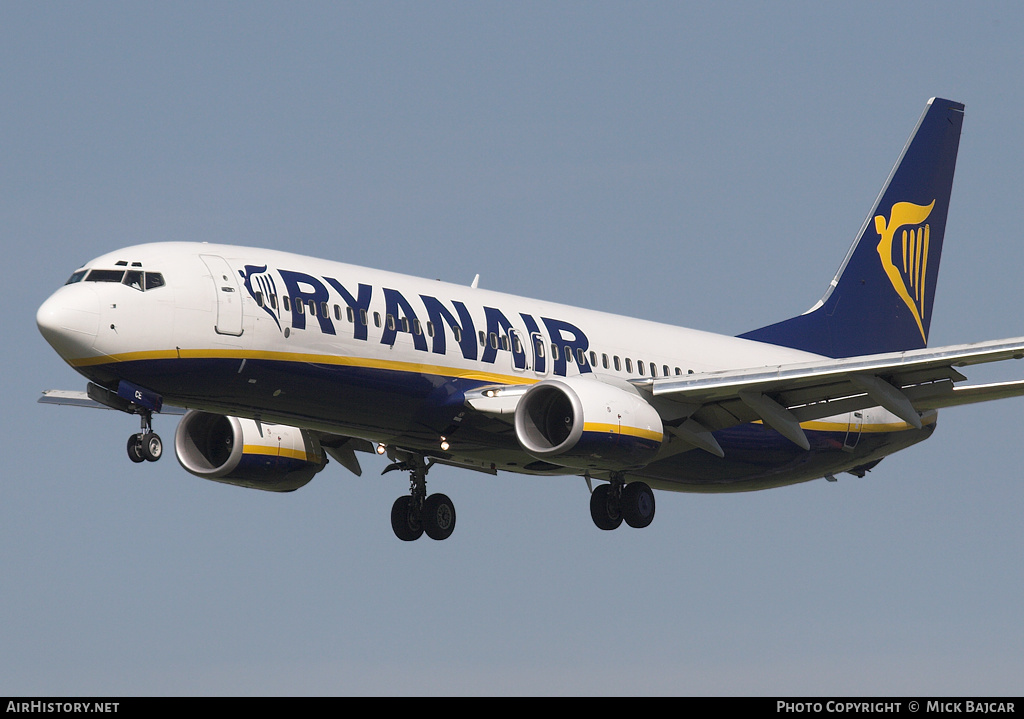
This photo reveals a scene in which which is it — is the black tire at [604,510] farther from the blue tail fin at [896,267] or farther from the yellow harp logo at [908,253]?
the yellow harp logo at [908,253]

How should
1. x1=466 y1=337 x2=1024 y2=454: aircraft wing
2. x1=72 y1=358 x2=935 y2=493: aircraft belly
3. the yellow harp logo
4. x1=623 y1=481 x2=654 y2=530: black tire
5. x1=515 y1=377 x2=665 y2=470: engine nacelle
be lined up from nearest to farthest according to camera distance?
x1=72 y1=358 x2=935 y2=493: aircraft belly < x1=466 y1=337 x2=1024 y2=454: aircraft wing < x1=515 y1=377 x2=665 y2=470: engine nacelle < x1=623 y1=481 x2=654 y2=530: black tire < the yellow harp logo

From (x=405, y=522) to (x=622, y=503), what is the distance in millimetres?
5768

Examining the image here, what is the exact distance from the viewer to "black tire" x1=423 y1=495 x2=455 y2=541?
3875 centimetres

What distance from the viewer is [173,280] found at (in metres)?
30.4

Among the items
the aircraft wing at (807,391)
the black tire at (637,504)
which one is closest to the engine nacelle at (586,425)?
the aircraft wing at (807,391)

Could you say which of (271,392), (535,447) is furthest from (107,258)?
(535,447)

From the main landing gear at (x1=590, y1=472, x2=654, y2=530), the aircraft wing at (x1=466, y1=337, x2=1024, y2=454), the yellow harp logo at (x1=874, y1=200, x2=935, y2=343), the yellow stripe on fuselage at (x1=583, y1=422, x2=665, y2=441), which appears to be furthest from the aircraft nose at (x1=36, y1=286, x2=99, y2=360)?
the yellow harp logo at (x1=874, y1=200, x2=935, y2=343)

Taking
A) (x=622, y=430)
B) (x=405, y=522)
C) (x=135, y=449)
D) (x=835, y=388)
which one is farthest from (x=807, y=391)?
(x=135, y=449)

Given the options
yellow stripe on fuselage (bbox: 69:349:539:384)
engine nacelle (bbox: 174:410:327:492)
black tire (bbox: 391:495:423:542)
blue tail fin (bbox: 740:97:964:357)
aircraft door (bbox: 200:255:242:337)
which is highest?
blue tail fin (bbox: 740:97:964:357)

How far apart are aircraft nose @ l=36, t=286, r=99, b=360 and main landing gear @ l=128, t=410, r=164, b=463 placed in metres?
1.86

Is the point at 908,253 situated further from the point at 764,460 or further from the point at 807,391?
the point at 807,391

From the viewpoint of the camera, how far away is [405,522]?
38.9m

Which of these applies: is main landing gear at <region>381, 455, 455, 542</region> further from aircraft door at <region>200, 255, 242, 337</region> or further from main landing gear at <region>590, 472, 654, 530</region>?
aircraft door at <region>200, 255, 242, 337</region>
